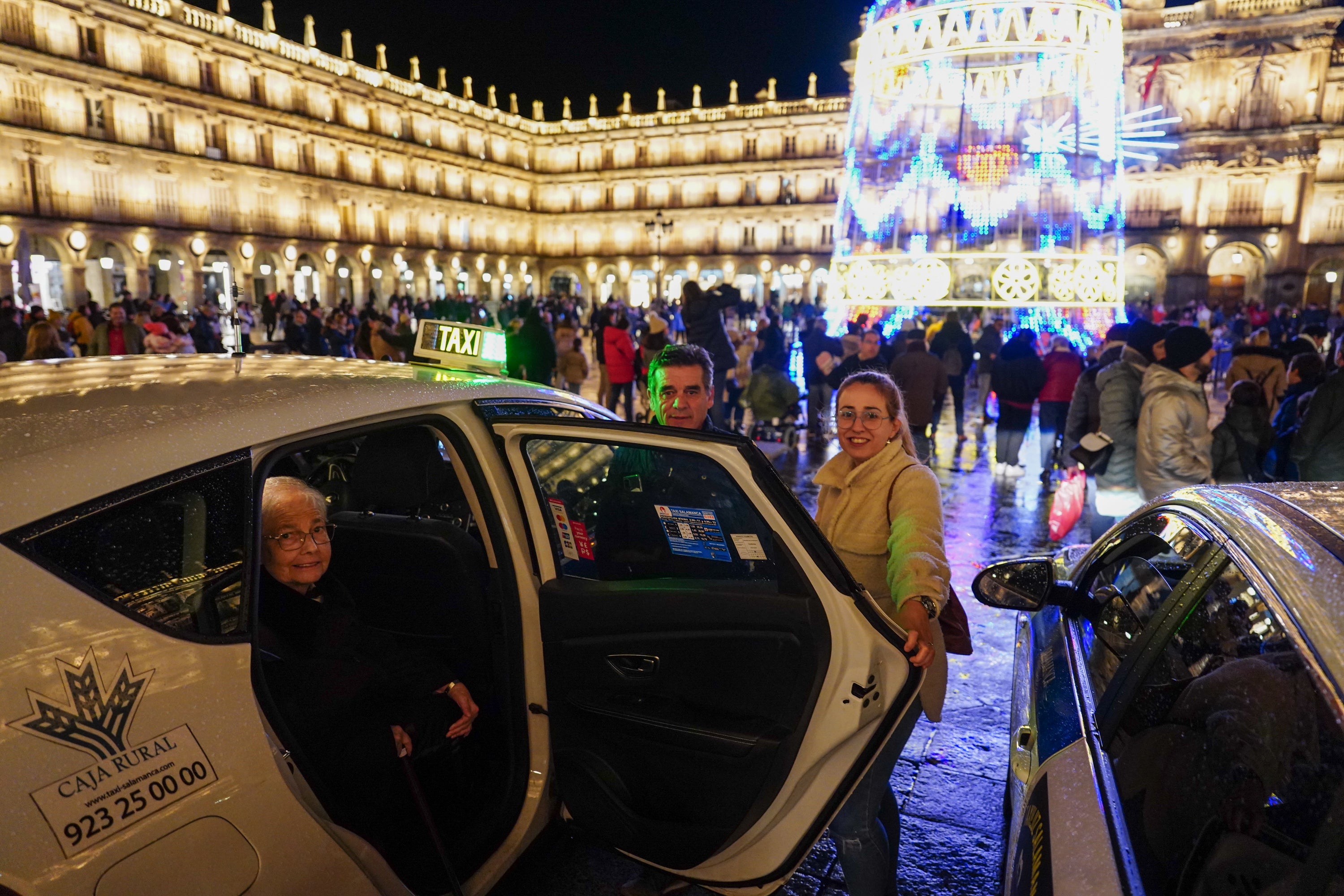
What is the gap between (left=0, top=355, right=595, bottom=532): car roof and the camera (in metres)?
1.27

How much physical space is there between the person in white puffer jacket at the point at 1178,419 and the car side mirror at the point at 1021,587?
8.13 ft

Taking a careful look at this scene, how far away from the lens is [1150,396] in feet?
14.4

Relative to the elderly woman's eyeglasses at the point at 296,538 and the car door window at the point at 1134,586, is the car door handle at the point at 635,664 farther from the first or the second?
the car door window at the point at 1134,586

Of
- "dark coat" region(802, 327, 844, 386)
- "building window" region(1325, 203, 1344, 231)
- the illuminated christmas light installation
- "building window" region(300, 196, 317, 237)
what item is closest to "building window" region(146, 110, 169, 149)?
"building window" region(300, 196, 317, 237)

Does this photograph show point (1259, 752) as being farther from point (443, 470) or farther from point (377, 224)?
point (377, 224)

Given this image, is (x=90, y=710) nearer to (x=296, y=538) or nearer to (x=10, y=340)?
(x=296, y=538)

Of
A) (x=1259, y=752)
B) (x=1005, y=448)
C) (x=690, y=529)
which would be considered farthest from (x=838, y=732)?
(x=1005, y=448)

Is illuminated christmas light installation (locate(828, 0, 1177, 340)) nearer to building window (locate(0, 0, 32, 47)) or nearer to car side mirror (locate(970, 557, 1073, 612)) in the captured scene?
car side mirror (locate(970, 557, 1073, 612))

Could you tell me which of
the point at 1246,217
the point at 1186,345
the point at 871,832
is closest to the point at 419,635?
the point at 871,832

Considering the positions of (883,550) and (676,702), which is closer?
(676,702)

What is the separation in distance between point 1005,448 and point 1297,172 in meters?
34.0

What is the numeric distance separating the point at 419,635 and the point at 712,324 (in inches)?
256

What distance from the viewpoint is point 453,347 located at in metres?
2.67

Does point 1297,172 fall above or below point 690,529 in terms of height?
above
